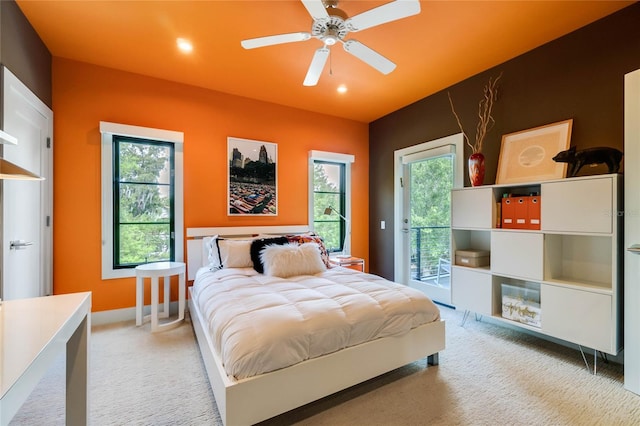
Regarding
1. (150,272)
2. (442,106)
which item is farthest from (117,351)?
(442,106)

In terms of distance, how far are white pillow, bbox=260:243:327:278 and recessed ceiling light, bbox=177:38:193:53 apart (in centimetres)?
204

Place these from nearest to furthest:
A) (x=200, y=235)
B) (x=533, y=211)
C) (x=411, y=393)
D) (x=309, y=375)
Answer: (x=309, y=375), (x=411, y=393), (x=533, y=211), (x=200, y=235)

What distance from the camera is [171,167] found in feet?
10.8

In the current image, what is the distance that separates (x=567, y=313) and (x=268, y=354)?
7.66ft

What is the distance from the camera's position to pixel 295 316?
1.65 metres

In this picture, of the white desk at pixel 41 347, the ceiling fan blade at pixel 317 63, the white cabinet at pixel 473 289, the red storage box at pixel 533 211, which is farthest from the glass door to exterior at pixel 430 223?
the white desk at pixel 41 347

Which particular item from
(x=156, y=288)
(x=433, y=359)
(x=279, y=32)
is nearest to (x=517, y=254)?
(x=433, y=359)

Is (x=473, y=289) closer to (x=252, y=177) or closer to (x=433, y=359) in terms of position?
(x=433, y=359)

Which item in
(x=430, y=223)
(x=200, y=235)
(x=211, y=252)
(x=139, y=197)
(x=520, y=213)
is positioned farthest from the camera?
(x=430, y=223)

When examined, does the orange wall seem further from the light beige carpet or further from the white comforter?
the white comforter

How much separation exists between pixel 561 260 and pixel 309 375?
2.46 metres

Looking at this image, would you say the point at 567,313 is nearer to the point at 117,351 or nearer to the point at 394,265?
the point at 394,265

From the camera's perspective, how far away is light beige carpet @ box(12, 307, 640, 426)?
5.34ft

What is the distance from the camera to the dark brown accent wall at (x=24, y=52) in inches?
77.4
